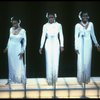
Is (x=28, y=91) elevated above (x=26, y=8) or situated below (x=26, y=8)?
below

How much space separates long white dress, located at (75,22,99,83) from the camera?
8109mm

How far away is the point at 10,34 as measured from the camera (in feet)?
26.5

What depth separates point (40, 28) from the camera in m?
8.13

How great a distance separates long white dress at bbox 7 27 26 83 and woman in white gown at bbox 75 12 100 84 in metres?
0.46

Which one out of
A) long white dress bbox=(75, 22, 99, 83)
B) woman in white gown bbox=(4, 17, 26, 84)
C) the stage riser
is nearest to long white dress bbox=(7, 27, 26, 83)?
woman in white gown bbox=(4, 17, 26, 84)

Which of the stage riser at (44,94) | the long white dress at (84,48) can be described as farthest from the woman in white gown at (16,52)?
the long white dress at (84,48)

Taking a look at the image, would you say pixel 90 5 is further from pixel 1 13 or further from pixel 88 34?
pixel 1 13

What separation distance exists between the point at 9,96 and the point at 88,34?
84 cm

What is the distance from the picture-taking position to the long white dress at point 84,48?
26.6ft

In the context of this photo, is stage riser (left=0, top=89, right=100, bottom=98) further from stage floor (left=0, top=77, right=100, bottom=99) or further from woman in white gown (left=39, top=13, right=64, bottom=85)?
woman in white gown (left=39, top=13, right=64, bottom=85)

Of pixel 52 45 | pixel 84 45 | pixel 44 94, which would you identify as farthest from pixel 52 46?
pixel 44 94

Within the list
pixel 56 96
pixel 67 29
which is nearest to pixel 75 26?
pixel 67 29

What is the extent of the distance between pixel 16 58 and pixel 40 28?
32 cm

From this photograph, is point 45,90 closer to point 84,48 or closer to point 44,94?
point 44,94
